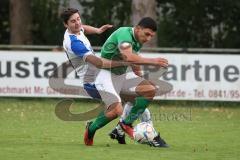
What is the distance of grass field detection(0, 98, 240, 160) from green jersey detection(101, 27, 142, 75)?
1.12m

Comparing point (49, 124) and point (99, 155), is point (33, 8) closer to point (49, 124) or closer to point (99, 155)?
point (49, 124)

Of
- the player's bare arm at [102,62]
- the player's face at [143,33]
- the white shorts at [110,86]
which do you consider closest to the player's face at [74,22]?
the player's bare arm at [102,62]

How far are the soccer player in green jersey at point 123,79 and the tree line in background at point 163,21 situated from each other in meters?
15.0

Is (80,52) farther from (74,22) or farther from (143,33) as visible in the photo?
(143,33)

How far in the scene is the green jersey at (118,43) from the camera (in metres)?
12.1

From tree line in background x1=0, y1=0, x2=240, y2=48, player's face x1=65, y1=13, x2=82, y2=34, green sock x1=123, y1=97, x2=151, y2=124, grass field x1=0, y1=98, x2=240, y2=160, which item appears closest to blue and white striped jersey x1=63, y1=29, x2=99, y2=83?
player's face x1=65, y1=13, x2=82, y2=34

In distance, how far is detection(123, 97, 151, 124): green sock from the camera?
12.6m

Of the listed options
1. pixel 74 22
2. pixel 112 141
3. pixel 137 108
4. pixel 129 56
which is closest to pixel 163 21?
pixel 112 141

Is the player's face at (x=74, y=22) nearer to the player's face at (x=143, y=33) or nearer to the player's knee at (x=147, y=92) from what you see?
the player's face at (x=143, y=33)

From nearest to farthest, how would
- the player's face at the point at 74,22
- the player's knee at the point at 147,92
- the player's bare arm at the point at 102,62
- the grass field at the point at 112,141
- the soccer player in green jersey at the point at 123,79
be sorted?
the grass field at the point at 112,141 → the soccer player in green jersey at the point at 123,79 → the player's bare arm at the point at 102,62 → the player's face at the point at 74,22 → the player's knee at the point at 147,92

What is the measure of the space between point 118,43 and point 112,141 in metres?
2.06

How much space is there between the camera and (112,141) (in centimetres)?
1367

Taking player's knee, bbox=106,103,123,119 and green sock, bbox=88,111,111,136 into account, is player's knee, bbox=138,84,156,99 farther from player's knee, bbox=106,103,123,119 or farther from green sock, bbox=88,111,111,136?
green sock, bbox=88,111,111,136

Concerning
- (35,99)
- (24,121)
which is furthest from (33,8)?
(24,121)
